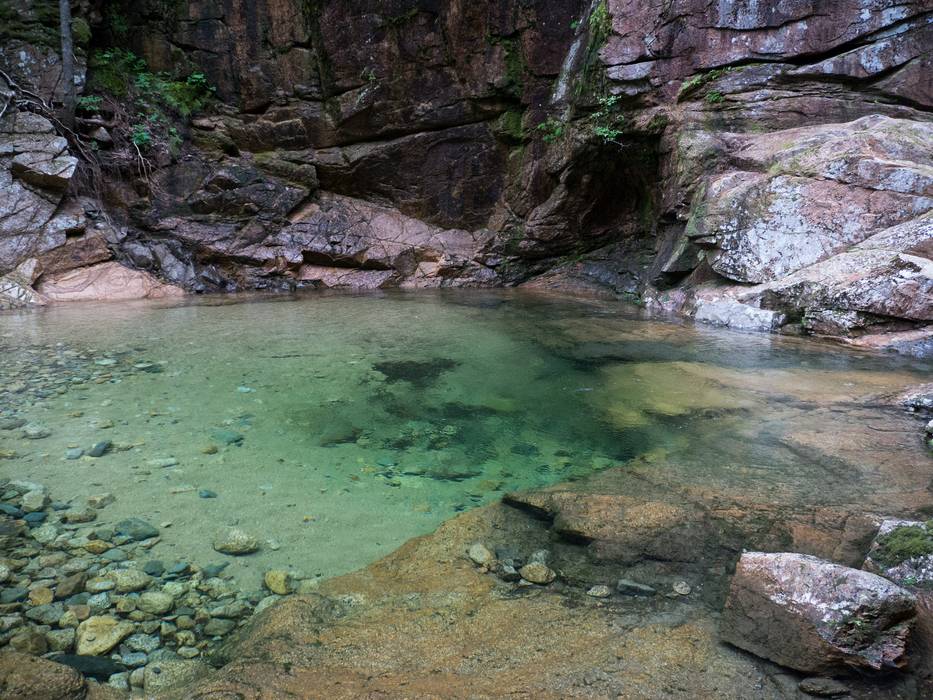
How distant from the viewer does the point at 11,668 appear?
4.35ft

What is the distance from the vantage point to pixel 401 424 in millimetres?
3305

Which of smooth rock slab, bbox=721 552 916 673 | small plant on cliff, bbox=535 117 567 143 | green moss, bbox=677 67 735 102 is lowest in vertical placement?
smooth rock slab, bbox=721 552 916 673

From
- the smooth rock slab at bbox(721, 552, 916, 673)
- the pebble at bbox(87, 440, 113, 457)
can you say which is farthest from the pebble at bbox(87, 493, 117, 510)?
the smooth rock slab at bbox(721, 552, 916, 673)

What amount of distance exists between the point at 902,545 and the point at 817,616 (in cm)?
55

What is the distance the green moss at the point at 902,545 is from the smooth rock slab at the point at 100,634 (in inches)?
86.9

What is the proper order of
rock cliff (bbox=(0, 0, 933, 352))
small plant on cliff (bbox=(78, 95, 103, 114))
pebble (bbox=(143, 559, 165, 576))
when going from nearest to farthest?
pebble (bbox=(143, 559, 165, 576)) < rock cliff (bbox=(0, 0, 933, 352)) < small plant on cliff (bbox=(78, 95, 103, 114))

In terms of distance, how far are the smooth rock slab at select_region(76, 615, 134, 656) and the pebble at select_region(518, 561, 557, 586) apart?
118 cm

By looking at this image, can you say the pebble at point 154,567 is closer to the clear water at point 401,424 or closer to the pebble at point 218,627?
the clear water at point 401,424

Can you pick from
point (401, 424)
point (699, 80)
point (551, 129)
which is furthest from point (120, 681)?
point (551, 129)

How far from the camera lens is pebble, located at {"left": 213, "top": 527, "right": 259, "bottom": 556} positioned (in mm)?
1996

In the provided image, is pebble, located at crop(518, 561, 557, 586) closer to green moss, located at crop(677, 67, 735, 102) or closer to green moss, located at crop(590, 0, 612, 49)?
green moss, located at crop(677, 67, 735, 102)

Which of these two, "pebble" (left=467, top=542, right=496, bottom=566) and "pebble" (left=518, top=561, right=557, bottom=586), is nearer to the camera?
"pebble" (left=518, top=561, right=557, bottom=586)

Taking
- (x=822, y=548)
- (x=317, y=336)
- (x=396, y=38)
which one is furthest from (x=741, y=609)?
(x=396, y=38)

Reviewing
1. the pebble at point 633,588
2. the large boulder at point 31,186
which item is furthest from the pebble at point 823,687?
the large boulder at point 31,186
